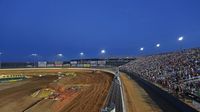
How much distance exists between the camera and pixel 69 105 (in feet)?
111

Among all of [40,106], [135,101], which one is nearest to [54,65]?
[40,106]

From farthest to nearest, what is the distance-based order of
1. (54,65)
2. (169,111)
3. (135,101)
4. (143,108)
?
(54,65)
(135,101)
(143,108)
(169,111)

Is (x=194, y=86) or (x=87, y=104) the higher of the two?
(x=194, y=86)

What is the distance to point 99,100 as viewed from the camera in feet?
118

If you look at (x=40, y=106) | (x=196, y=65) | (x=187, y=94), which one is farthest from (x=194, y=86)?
(x=40, y=106)

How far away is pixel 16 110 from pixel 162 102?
16200 millimetres

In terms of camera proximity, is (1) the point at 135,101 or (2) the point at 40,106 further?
(2) the point at 40,106

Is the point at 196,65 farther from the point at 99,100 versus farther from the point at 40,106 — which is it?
the point at 40,106

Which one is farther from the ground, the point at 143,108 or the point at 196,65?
the point at 196,65

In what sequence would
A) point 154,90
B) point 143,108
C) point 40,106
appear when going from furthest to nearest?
point 40,106 < point 154,90 < point 143,108

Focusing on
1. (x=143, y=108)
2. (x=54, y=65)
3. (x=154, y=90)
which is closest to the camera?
(x=143, y=108)

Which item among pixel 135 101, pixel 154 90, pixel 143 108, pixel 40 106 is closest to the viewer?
pixel 143 108

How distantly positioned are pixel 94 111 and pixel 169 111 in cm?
915

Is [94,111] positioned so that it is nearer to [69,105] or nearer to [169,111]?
[69,105]
